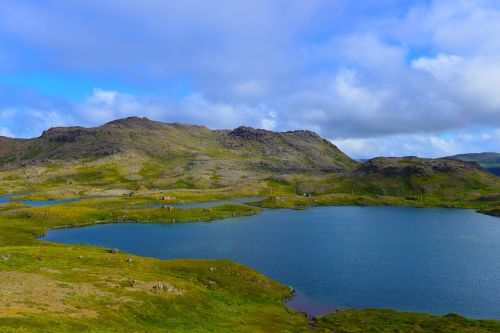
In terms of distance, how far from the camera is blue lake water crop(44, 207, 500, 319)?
87.3 metres

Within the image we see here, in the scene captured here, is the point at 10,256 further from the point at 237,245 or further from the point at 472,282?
the point at 472,282

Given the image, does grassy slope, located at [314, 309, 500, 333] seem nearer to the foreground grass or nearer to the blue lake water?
the foreground grass

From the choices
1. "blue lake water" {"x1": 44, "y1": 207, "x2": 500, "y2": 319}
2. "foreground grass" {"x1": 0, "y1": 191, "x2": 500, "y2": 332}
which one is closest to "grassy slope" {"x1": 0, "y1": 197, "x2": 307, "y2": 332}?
"foreground grass" {"x1": 0, "y1": 191, "x2": 500, "y2": 332}

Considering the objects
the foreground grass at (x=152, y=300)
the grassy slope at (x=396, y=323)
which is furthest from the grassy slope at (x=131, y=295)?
the grassy slope at (x=396, y=323)

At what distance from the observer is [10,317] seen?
45281 mm

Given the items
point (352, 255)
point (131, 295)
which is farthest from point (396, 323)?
point (352, 255)

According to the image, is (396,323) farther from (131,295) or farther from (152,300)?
(131,295)

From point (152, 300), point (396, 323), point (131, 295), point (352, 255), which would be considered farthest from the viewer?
point (352, 255)

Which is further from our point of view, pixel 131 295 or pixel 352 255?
pixel 352 255

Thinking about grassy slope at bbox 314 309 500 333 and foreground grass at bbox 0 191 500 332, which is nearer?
foreground grass at bbox 0 191 500 332

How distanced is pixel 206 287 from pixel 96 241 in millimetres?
80066

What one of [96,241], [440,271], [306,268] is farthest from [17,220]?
[440,271]

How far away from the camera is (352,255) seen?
126812 millimetres

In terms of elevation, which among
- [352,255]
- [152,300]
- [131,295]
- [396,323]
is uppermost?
[131,295]
